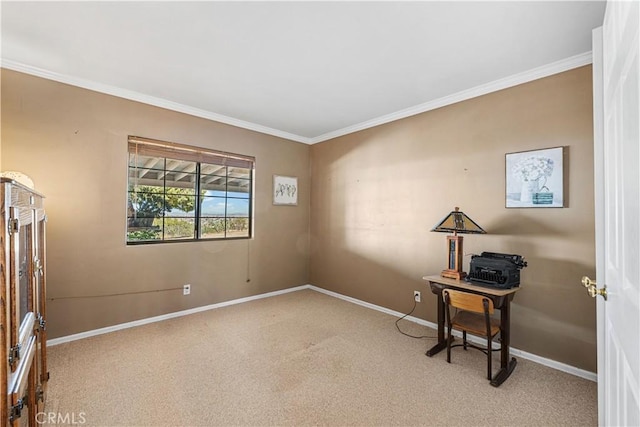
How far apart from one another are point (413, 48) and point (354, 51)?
1.47ft

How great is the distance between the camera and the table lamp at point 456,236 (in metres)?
2.59

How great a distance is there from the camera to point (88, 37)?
84.3 inches

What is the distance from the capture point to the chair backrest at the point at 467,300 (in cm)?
218

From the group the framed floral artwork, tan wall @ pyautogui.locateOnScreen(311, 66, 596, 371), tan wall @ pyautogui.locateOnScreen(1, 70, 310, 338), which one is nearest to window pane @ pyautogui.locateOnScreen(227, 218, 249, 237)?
tan wall @ pyautogui.locateOnScreen(1, 70, 310, 338)

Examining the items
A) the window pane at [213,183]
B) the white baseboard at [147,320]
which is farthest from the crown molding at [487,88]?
the white baseboard at [147,320]

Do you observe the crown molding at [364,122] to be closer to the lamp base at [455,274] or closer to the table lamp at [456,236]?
the table lamp at [456,236]

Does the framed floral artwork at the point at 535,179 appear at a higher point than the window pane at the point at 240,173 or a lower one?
lower

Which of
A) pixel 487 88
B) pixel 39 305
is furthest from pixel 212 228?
pixel 487 88

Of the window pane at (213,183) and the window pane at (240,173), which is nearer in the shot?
the window pane at (213,183)

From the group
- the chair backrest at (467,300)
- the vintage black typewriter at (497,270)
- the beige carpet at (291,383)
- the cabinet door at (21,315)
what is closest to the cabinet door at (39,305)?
the cabinet door at (21,315)

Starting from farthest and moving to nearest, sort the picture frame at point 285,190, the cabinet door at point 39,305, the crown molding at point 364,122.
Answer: the picture frame at point 285,190, the crown molding at point 364,122, the cabinet door at point 39,305

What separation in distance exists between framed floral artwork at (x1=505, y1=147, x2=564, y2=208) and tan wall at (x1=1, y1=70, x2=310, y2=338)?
3.19 m

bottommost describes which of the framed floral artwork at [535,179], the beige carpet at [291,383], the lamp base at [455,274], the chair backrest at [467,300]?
the beige carpet at [291,383]

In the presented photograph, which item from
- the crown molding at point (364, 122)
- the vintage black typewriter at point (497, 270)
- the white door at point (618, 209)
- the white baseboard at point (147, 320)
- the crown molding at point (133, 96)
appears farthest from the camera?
the white baseboard at point (147, 320)
